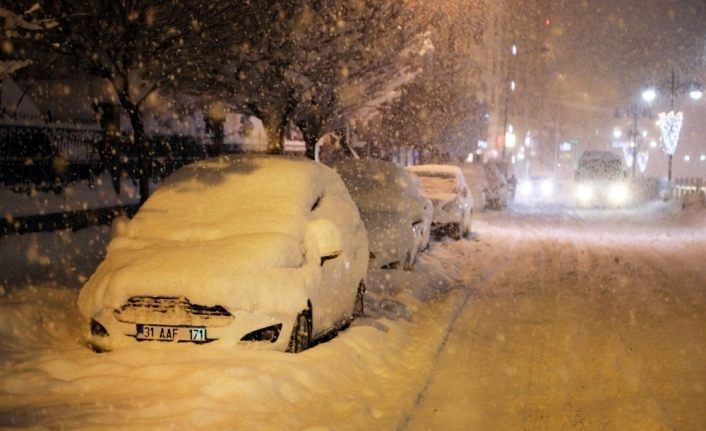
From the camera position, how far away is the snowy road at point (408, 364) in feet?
19.1

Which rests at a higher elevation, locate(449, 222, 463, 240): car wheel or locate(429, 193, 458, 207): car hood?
locate(429, 193, 458, 207): car hood

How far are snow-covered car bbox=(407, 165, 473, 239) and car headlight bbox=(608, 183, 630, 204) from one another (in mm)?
18944

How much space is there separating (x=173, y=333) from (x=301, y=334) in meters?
1.16

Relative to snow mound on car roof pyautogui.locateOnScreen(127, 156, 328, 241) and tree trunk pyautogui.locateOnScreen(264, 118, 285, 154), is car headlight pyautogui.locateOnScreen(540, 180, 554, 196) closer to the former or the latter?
tree trunk pyautogui.locateOnScreen(264, 118, 285, 154)

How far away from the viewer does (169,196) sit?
8.50 m

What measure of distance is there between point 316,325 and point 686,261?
11.1 m

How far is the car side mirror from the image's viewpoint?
7.69 metres

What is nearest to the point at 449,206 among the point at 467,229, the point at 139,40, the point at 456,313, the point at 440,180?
the point at 440,180

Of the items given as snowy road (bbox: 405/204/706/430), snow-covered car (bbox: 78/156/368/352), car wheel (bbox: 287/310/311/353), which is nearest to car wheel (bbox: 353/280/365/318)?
snow-covered car (bbox: 78/156/368/352)

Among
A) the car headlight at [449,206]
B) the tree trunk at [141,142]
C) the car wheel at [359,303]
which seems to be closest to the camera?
the car wheel at [359,303]

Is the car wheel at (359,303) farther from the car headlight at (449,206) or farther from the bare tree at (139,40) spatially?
the car headlight at (449,206)

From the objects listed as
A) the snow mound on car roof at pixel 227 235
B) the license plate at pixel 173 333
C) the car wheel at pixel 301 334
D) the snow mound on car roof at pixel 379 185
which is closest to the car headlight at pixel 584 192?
the snow mound on car roof at pixel 379 185

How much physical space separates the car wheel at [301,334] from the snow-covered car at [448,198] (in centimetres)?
1182

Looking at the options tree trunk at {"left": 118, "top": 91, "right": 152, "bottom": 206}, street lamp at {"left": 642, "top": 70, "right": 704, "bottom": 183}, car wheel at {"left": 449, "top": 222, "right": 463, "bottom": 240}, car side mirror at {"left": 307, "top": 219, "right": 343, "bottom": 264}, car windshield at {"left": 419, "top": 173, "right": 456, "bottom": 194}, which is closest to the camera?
car side mirror at {"left": 307, "top": 219, "right": 343, "bottom": 264}
